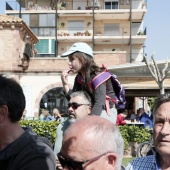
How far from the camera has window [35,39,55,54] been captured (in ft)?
176

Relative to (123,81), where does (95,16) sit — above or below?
above

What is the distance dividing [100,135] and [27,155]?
1.21 m

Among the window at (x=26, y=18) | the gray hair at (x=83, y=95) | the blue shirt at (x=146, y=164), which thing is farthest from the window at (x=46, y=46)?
the blue shirt at (x=146, y=164)

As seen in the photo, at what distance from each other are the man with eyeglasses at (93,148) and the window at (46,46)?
51.3 metres

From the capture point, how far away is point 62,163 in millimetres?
2406

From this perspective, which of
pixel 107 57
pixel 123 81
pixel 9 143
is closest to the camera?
pixel 9 143

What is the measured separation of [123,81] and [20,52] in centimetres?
688

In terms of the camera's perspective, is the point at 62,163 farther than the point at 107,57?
No

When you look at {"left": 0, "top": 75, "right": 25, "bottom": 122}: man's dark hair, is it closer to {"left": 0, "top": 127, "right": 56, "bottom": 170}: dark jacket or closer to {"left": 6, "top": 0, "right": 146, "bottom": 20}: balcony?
{"left": 0, "top": 127, "right": 56, "bottom": 170}: dark jacket

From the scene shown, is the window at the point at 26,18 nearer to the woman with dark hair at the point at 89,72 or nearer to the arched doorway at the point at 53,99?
the arched doorway at the point at 53,99

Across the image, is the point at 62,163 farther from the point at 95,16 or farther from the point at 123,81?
the point at 95,16

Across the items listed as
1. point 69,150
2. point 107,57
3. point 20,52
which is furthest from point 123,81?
point 69,150

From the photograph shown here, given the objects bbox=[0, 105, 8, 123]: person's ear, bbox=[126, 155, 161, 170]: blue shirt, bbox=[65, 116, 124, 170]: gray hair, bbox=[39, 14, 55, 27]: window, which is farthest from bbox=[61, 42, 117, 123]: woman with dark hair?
bbox=[39, 14, 55, 27]: window

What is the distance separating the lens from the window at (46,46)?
176 ft
